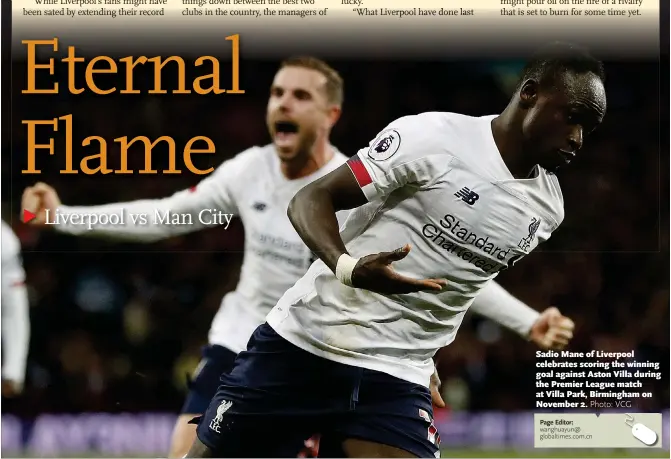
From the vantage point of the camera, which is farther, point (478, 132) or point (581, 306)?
point (581, 306)

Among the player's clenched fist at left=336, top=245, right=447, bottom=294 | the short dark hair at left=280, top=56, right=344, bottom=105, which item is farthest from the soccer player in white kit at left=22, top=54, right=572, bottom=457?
the player's clenched fist at left=336, top=245, right=447, bottom=294

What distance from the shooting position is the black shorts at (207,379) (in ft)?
14.5

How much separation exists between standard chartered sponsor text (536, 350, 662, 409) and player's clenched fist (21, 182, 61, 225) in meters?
2.43

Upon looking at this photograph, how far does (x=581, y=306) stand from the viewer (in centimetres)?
447

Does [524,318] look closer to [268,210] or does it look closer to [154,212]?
[268,210]

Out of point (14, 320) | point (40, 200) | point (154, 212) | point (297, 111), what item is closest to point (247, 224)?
point (154, 212)

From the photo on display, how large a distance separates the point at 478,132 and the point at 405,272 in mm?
578

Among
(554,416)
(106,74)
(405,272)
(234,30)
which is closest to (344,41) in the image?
(234,30)

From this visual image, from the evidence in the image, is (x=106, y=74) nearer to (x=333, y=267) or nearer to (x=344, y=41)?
(x=344, y=41)

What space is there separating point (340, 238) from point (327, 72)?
1.41 meters

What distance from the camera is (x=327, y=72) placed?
14.0 feet

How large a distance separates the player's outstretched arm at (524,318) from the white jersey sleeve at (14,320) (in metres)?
2.14

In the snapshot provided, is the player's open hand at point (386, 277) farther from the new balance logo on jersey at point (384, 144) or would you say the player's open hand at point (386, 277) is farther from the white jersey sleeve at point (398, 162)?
the new balance logo on jersey at point (384, 144)

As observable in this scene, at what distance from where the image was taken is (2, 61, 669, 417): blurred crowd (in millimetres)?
4242
